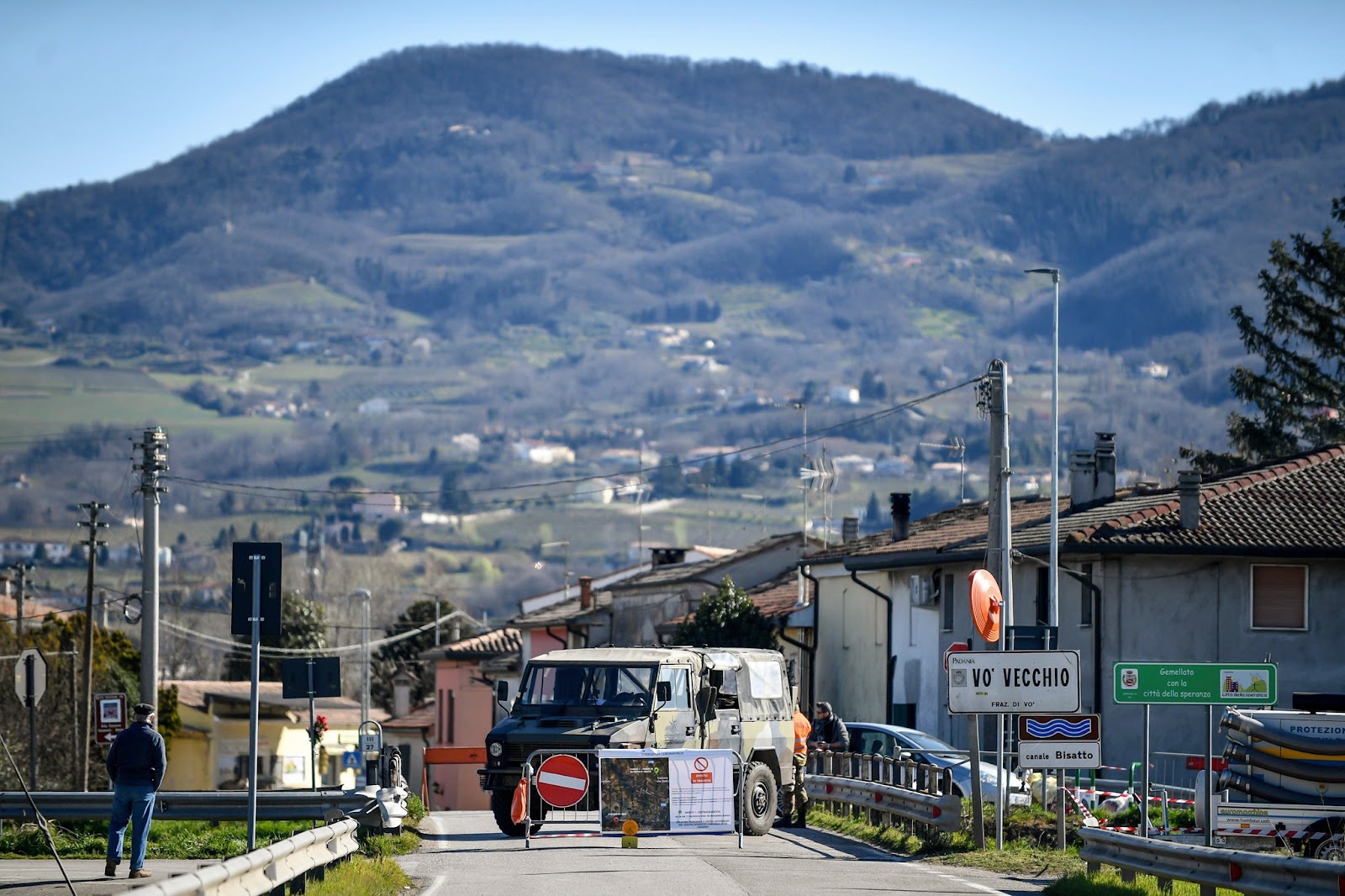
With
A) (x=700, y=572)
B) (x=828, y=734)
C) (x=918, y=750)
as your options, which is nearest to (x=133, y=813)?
(x=828, y=734)

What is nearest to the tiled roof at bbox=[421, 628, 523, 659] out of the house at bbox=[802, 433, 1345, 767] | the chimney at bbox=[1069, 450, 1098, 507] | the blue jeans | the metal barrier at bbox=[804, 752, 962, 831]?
the chimney at bbox=[1069, 450, 1098, 507]

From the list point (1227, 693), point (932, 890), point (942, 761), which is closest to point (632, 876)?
point (932, 890)

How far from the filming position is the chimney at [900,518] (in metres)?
50.6

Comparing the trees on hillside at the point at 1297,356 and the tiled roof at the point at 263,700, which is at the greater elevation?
the trees on hillside at the point at 1297,356

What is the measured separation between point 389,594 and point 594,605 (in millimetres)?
59375

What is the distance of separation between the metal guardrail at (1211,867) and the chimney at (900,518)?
106 feet

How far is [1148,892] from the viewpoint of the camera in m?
16.8

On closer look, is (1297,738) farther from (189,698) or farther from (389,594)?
(389,594)

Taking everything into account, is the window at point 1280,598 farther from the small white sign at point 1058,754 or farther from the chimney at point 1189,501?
the small white sign at point 1058,754

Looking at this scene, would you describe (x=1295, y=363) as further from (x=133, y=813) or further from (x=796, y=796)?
(x=133, y=813)

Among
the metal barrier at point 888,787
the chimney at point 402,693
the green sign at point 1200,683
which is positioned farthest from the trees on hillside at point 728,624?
the chimney at point 402,693

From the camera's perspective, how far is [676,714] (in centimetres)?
2373

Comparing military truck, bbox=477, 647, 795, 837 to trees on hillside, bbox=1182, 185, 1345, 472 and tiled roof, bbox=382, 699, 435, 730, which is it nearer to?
trees on hillside, bbox=1182, 185, 1345, 472

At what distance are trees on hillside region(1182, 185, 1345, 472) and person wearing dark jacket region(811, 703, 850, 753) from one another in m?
30.3
